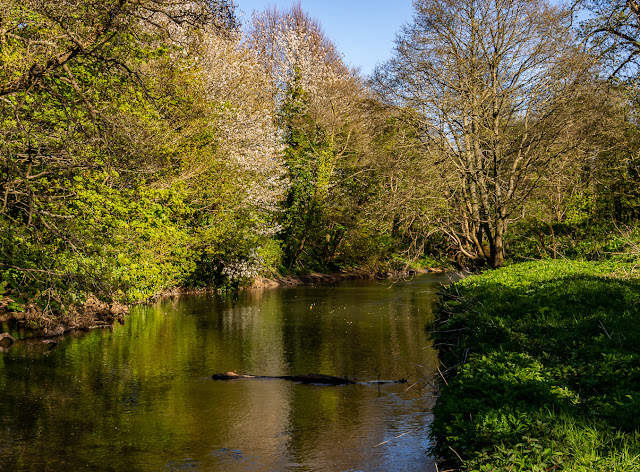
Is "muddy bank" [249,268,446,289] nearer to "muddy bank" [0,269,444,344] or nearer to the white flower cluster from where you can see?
the white flower cluster

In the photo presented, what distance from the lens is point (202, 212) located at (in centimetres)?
2745

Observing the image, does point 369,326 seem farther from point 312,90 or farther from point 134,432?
point 312,90

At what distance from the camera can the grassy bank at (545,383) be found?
4.77 m

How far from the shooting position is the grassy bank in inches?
Result: 188

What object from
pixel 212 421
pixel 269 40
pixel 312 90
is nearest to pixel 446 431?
pixel 212 421

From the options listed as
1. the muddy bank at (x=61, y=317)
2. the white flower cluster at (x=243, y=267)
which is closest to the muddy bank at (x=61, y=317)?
the muddy bank at (x=61, y=317)

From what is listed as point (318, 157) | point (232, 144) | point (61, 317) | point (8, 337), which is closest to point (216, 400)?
point (8, 337)

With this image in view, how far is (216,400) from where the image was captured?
11.4 m

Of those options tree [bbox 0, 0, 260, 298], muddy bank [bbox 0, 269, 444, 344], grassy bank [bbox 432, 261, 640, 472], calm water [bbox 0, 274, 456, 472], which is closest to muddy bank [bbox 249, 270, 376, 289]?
tree [bbox 0, 0, 260, 298]

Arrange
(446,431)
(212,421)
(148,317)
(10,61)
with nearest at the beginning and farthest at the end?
(446,431) → (212,421) → (10,61) → (148,317)

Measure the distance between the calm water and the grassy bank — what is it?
194 cm

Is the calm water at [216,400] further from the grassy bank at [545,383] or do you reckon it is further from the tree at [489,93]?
the tree at [489,93]

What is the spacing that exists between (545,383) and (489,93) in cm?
1539

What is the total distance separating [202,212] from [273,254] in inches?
232
